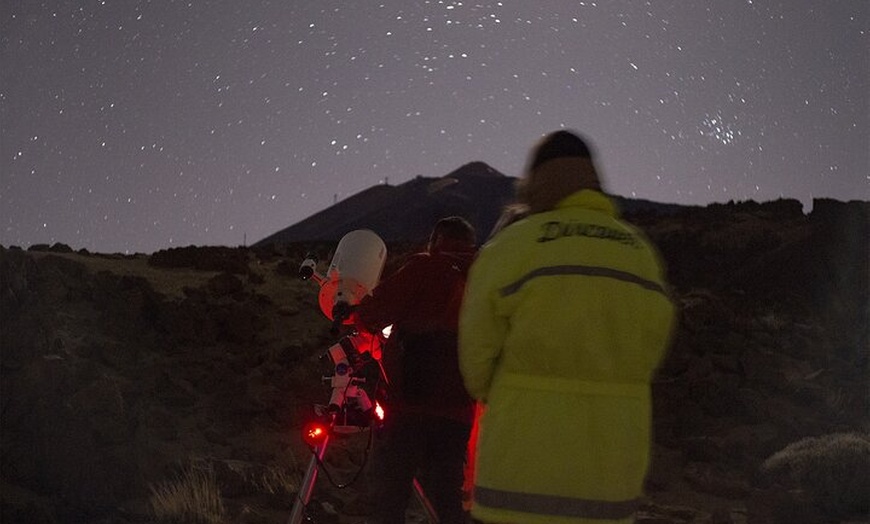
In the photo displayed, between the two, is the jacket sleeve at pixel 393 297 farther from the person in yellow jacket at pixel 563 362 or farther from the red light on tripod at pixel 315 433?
the person in yellow jacket at pixel 563 362

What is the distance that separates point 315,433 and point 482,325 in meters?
1.83

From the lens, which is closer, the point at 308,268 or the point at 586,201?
the point at 586,201

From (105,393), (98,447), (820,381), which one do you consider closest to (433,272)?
(98,447)

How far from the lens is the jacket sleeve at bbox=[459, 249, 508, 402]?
2.30 m

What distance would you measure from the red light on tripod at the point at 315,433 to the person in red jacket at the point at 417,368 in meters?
0.30

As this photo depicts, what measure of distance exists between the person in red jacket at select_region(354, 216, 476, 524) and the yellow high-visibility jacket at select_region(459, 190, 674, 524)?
1.35m

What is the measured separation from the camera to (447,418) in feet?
12.3

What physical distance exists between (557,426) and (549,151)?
71cm

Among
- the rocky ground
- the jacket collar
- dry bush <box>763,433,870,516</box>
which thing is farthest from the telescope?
dry bush <box>763,433,870,516</box>

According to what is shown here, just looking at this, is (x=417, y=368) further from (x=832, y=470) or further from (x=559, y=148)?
(x=832, y=470)

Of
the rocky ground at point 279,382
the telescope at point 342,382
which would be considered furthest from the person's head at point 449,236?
the rocky ground at point 279,382

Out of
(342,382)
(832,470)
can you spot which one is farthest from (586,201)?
(832,470)

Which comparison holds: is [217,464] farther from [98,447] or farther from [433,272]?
[433,272]

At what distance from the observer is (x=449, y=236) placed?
12.5 feet
